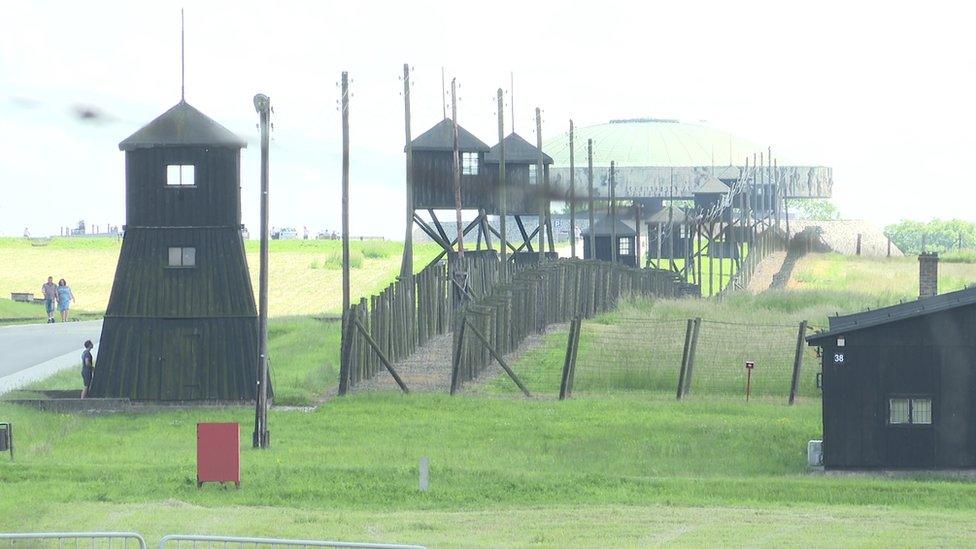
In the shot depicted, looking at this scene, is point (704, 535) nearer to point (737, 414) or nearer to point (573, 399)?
point (737, 414)

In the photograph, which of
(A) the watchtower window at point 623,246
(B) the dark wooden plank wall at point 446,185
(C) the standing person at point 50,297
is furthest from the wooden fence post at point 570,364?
(A) the watchtower window at point 623,246

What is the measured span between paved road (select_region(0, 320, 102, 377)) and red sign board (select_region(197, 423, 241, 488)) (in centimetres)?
2428

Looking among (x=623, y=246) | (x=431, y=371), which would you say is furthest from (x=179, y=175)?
(x=623, y=246)

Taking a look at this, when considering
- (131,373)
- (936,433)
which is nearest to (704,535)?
(936,433)

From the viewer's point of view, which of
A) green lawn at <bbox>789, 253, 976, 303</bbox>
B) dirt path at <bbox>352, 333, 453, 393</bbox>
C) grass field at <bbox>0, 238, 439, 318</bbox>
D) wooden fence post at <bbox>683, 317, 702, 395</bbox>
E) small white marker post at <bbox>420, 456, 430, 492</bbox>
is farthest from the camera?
grass field at <bbox>0, 238, 439, 318</bbox>

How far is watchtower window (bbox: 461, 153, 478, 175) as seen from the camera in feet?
249

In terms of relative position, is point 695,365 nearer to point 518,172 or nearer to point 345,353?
point 345,353

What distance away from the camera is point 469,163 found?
76125mm

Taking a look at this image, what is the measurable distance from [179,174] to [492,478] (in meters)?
15.5

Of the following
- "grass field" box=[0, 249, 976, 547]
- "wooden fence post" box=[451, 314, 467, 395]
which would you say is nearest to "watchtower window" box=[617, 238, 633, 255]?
"grass field" box=[0, 249, 976, 547]

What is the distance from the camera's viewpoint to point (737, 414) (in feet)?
120

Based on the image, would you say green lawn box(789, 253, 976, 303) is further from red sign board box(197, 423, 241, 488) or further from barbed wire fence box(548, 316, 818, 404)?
red sign board box(197, 423, 241, 488)

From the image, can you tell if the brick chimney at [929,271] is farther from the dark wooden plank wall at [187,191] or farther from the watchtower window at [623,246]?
the watchtower window at [623,246]

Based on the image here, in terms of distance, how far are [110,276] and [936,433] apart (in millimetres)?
92732
